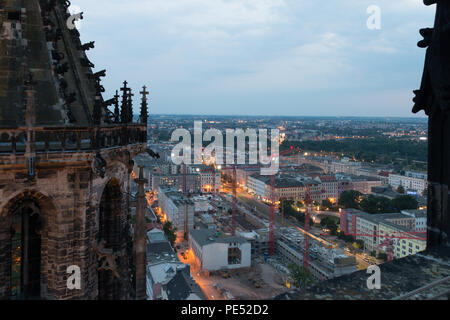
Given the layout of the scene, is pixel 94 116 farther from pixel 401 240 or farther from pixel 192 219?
→ pixel 192 219

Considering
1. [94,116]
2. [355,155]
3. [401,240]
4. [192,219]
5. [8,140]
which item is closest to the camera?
[8,140]

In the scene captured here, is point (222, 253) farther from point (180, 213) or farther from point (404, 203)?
point (404, 203)

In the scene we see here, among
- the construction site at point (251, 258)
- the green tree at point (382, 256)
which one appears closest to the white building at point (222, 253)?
the construction site at point (251, 258)

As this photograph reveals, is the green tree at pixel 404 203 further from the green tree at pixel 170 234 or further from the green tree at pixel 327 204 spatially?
the green tree at pixel 170 234

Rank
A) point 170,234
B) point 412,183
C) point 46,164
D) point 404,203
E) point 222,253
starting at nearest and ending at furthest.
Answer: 1. point 46,164
2. point 222,253
3. point 170,234
4. point 404,203
5. point 412,183

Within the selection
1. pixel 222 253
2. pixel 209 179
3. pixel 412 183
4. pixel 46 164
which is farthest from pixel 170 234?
pixel 412 183
